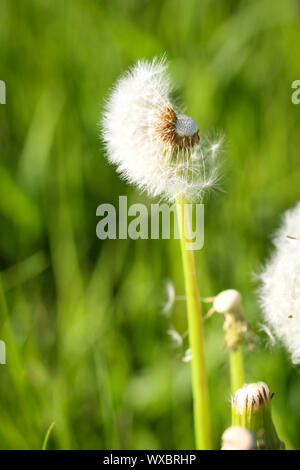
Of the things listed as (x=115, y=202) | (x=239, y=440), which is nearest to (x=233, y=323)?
(x=239, y=440)

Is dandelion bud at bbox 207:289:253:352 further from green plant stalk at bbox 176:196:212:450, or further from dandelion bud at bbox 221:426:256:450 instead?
dandelion bud at bbox 221:426:256:450

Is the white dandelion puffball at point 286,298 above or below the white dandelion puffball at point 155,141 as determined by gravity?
below

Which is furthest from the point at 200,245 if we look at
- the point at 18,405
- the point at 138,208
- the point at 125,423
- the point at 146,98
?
the point at 146,98

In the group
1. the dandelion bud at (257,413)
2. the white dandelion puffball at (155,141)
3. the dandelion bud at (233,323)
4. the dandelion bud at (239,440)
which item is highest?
the white dandelion puffball at (155,141)

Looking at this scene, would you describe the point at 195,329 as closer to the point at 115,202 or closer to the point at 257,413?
the point at 257,413

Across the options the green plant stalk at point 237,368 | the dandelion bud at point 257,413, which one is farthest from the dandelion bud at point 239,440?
the green plant stalk at point 237,368

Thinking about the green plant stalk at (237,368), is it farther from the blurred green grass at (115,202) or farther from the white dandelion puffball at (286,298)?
the blurred green grass at (115,202)
